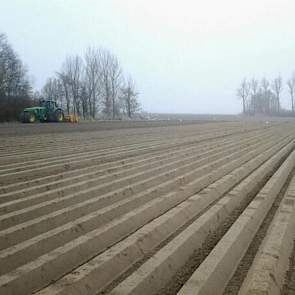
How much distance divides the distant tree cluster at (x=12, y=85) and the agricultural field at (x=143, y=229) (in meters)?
35.8

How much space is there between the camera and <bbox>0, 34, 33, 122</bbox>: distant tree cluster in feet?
144

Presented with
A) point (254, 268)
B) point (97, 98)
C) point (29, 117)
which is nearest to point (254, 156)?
point (254, 268)

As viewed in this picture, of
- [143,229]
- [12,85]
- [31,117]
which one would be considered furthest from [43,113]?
[143,229]

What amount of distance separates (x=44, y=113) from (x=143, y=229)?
30.0 metres

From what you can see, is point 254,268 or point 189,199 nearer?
point 254,268

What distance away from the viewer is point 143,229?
5.36 meters

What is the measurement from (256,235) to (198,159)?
6.19 m

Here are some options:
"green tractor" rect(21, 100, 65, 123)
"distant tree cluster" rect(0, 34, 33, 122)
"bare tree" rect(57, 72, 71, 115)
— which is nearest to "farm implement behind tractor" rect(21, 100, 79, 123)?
"green tractor" rect(21, 100, 65, 123)

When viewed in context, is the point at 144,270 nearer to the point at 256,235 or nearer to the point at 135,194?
the point at 256,235

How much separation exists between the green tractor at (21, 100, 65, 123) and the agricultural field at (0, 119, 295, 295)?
2417cm

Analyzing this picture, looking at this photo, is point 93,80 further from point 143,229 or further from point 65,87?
point 143,229

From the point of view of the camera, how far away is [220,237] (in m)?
5.32

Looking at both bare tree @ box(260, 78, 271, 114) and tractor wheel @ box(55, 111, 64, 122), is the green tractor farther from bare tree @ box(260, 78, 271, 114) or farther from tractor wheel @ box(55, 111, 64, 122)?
bare tree @ box(260, 78, 271, 114)

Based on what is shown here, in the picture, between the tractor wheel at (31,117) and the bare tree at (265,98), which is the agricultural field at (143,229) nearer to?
the tractor wheel at (31,117)
